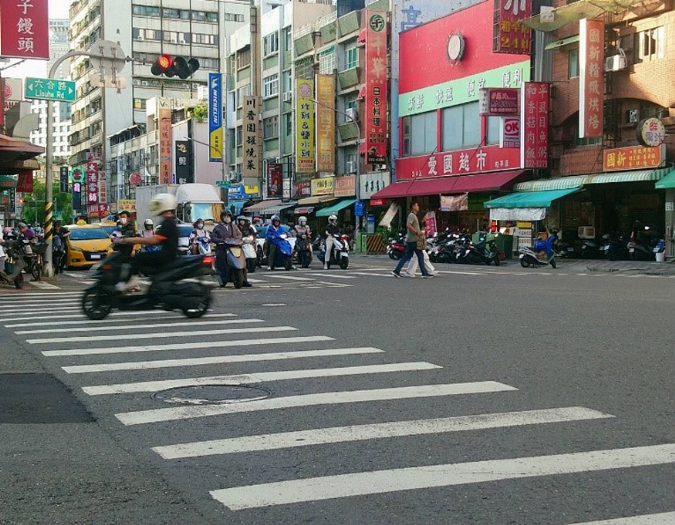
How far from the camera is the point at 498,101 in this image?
37312 millimetres

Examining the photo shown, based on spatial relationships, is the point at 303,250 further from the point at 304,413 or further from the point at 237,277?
the point at 304,413

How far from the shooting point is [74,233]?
31859 millimetres

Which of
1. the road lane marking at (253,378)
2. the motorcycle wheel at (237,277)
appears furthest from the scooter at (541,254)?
the road lane marking at (253,378)

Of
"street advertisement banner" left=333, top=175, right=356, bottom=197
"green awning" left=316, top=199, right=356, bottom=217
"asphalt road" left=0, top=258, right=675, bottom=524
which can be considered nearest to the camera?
"asphalt road" left=0, top=258, right=675, bottom=524

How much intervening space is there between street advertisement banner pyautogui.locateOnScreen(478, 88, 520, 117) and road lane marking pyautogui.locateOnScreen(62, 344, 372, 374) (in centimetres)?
2893

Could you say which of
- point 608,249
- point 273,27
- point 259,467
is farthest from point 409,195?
point 259,467

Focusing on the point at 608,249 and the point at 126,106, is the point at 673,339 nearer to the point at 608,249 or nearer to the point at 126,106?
the point at 608,249

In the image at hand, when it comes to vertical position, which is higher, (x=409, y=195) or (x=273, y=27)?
(x=273, y=27)

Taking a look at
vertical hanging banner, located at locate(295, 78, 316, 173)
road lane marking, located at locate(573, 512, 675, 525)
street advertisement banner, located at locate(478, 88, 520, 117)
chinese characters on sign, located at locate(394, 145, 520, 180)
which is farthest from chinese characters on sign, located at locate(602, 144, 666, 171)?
road lane marking, located at locate(573, 512, 675, 525)

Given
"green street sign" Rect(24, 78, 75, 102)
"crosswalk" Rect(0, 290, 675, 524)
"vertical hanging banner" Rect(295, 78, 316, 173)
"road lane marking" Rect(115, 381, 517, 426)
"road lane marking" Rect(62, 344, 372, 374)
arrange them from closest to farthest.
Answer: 1. "crosswalk" Rect(0, 290, 675, 524)
2. "road lane marking" Rect(115, 381, 517, 426)
3. "road lane marking" Rect(62, 344, 372, 374)
4. "green street sign" Rect(24, 78, 75, 102)
5. "vertical hanging banner" Rect(295, 78, 316, 173)

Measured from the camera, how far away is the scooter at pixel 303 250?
98.9 ft

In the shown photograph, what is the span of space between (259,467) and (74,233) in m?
28.1

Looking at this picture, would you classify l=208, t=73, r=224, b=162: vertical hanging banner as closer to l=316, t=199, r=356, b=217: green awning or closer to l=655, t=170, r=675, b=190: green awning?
l=316, t=199, r=356, b=217: green awning

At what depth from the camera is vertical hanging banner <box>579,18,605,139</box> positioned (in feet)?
110
